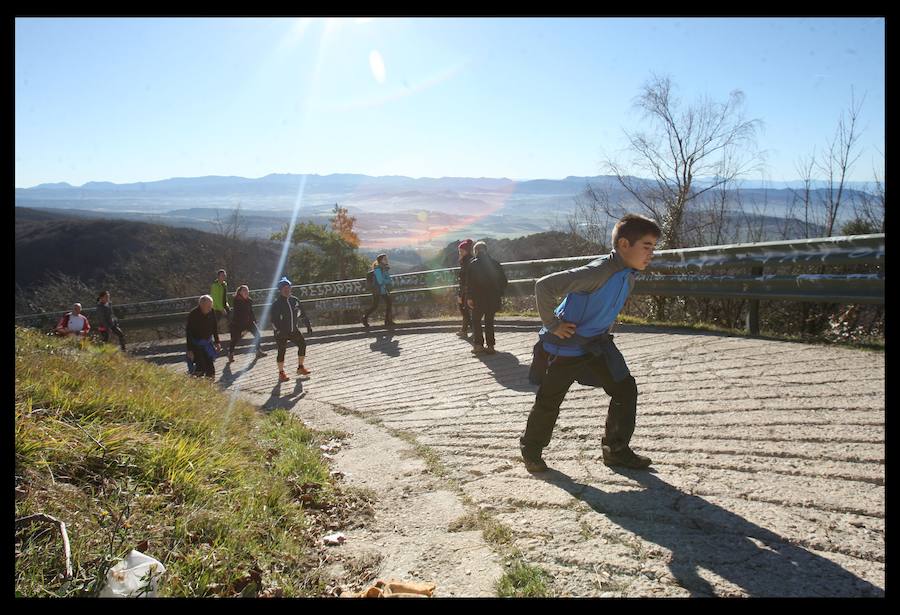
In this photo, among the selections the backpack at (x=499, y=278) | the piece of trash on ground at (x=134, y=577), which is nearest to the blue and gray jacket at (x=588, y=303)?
the piece of trash on ground at (x=134, y=577)

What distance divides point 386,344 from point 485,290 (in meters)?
3.61

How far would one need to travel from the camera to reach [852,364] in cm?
649

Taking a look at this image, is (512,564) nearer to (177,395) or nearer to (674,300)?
(177,395)

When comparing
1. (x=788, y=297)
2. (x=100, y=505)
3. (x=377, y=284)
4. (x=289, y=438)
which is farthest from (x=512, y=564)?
(x=377, y=284)

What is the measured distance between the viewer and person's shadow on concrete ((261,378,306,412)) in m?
9.09

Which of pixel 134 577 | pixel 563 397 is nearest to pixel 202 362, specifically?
pixel 563 397

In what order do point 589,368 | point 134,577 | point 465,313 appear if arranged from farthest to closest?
point 465,313 < point 589,368 < point 134,577

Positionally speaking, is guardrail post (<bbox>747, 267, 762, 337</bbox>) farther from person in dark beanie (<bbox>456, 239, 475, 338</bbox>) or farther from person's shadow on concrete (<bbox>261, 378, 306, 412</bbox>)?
person's shadow on concrete (<bbox>261, 378, 306, 412</bbox>)

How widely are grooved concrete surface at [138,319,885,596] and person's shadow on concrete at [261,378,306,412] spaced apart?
0.19 meters

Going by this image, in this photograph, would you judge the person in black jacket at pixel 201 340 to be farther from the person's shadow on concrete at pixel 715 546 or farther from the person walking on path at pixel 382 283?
the person's shadow on concrete at pixel 715 546

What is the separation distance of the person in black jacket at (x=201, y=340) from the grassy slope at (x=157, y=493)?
5.67 metres

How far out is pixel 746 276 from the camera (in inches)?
355

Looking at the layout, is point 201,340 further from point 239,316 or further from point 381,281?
point 381,281

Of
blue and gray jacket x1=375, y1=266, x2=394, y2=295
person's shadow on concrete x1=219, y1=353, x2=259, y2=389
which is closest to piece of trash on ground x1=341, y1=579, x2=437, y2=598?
person's shadow on concrete x1=219, y1=353, x2=259, y2=389
